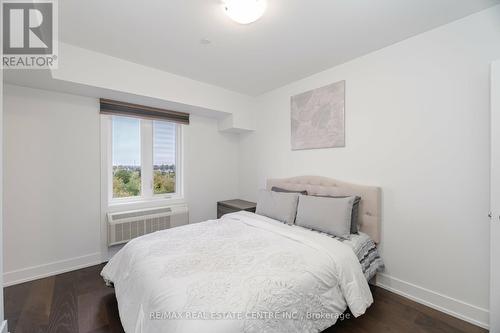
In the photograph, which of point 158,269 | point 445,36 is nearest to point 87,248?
point 158,269

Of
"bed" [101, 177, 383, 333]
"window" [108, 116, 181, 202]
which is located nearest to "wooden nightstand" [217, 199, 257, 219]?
"window" [108, 116, 181, 202]

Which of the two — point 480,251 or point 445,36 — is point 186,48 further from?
point 480,251

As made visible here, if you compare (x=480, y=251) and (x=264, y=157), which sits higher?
(x=264, y=157)

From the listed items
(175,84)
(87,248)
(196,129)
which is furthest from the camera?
(196,129)

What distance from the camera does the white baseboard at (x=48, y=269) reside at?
2.23 m

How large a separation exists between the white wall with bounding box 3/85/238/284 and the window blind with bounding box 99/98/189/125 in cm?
15

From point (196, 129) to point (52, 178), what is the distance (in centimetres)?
196

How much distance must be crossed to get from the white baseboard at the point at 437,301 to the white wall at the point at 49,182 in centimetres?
346

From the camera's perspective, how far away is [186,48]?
2.24m

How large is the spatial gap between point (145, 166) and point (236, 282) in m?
2.53

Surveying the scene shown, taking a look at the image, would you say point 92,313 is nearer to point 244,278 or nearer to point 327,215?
point 244,278

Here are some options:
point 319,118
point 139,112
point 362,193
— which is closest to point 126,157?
point 139,112

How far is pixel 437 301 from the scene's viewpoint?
188 centimetres

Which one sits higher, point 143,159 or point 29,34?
point 29,34
